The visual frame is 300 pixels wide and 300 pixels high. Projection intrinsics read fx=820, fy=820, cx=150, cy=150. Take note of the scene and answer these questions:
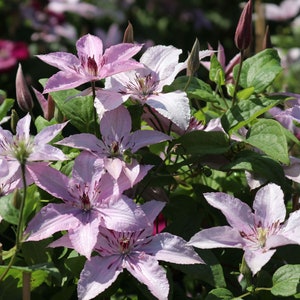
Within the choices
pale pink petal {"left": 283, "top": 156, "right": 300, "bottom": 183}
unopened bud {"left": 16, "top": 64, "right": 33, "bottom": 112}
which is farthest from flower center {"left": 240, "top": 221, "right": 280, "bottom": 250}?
unopened bud {"left": 16, "top": 64, "right": 33, "bottom": 112}

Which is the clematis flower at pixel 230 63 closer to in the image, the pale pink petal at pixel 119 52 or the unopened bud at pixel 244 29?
the unopened bud at pixel 244 29

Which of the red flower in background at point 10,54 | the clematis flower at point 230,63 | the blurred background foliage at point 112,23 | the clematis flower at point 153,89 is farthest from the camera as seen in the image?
the blurred background foliage at point 112,23

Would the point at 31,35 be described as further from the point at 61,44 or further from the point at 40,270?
the point at 40,270

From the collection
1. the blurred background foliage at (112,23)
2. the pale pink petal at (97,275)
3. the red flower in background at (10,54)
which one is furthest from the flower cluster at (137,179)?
the blurred background foliage at (112,23)

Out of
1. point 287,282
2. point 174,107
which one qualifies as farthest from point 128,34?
point 287,282

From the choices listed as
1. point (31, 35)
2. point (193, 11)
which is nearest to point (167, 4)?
point (193, 11)
